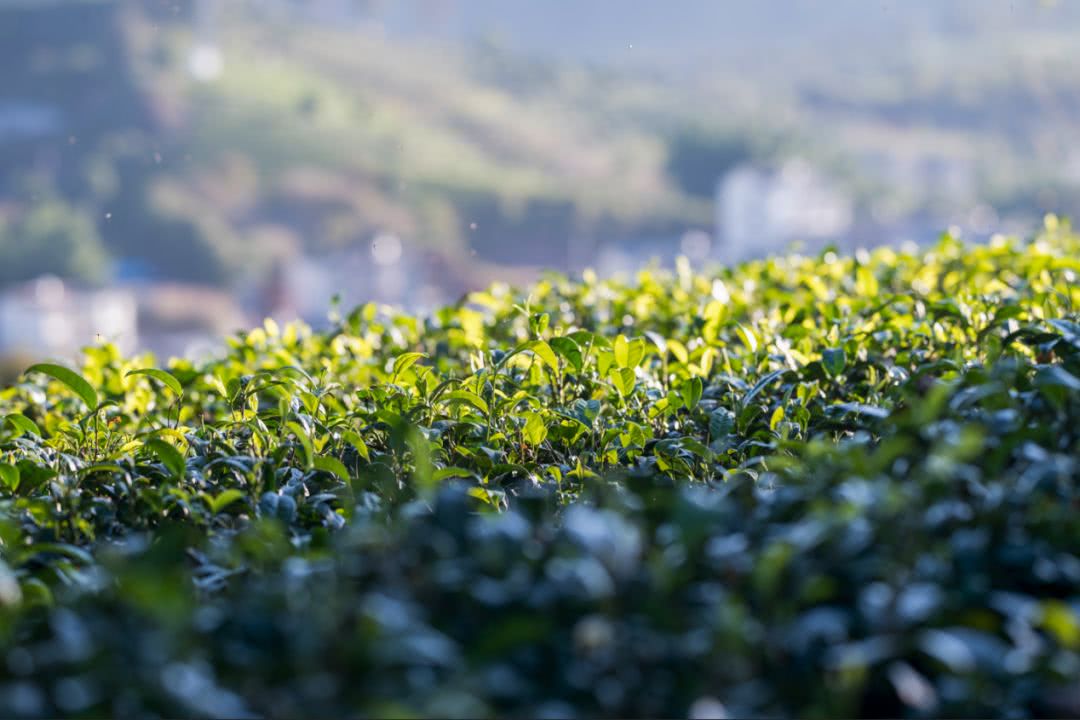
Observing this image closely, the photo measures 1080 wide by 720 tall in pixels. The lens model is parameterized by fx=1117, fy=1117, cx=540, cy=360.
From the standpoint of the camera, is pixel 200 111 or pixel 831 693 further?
pixel 200 111

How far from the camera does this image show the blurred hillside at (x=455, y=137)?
150 feet

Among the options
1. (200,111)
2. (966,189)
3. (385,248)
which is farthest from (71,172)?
(966,189)

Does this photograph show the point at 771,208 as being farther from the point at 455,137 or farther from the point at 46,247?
the point at 46,247

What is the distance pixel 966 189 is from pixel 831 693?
2223 inches

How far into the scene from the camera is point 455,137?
53312 millimetres

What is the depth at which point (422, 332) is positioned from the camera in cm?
256

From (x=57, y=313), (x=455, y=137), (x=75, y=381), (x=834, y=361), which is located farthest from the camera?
(x=455, y=137)

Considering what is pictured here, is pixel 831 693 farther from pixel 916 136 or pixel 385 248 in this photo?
pixel 916 136

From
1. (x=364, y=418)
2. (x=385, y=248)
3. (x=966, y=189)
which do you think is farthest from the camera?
(x=966, y=189)

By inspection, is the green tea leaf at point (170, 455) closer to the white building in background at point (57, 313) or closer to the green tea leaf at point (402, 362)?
the green tea leaf at point (402, 362)

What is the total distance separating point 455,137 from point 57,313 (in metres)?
19.7

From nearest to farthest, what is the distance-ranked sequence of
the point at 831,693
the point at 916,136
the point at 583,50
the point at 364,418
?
the point at 831,693, the point at 364,418, the point at 916,136, the point at 583,50

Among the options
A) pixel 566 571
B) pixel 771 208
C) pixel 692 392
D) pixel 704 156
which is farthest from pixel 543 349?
pixel 704 156

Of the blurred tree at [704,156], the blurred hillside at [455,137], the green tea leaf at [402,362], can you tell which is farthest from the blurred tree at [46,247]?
the green tea leaf at [402,362]
